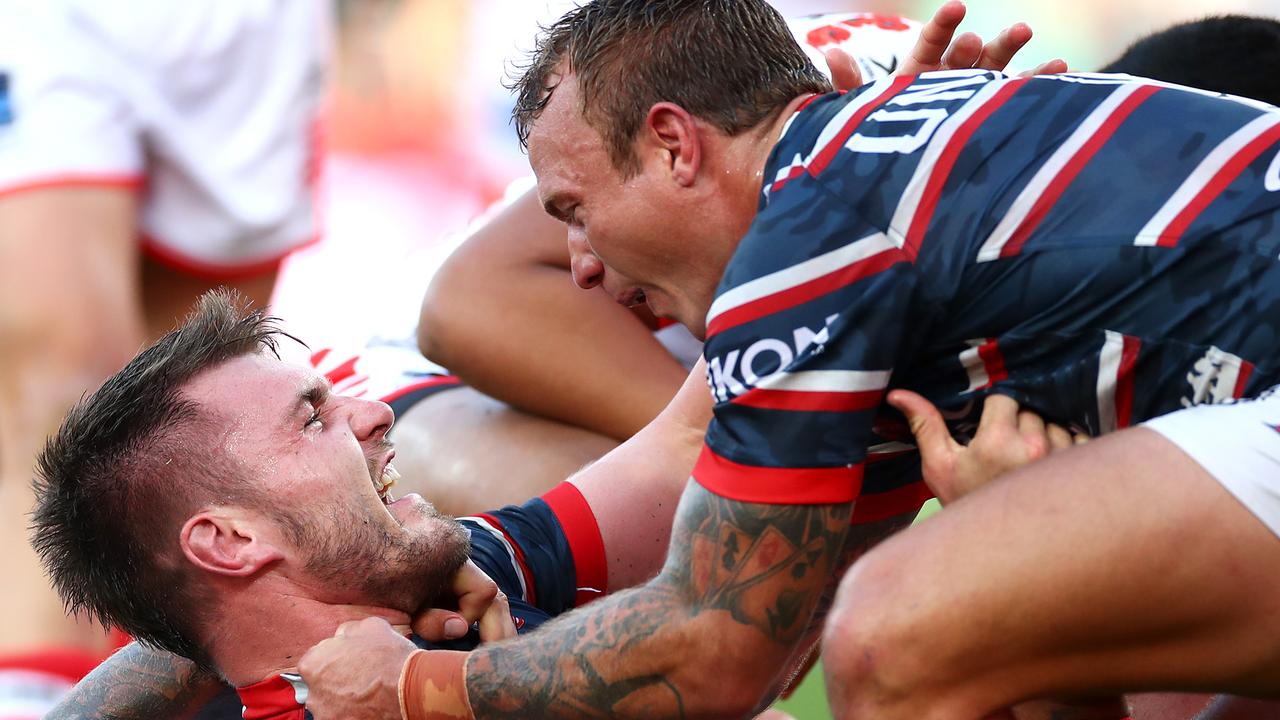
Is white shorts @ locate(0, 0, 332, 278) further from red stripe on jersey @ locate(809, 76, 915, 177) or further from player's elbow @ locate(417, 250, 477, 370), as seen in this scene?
red stripe on jersey @ locate(809, 76, 915, 177)

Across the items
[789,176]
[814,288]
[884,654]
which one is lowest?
[884,654]

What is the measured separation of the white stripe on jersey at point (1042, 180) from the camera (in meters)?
2.04

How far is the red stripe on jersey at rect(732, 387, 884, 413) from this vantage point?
2012mm

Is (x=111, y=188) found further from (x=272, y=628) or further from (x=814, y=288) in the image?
(x=814, y=288)

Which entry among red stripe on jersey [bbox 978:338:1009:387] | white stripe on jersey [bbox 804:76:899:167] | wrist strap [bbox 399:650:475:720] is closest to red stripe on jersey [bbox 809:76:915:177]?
white stripe on jersey [bbox 804:76:899:167]

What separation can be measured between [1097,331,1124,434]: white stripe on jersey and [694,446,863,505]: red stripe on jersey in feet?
1.13

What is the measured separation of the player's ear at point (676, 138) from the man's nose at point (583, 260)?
224 mm

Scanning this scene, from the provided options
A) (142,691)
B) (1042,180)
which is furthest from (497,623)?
(1042,180)

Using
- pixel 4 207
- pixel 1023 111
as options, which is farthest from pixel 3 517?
→ pixel 1023 111

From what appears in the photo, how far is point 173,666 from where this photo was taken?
2.76 m

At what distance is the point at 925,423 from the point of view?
84.7 inches

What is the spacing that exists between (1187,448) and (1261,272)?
25 centimetres

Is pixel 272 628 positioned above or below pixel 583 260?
below

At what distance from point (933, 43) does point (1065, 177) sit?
0.75 m
